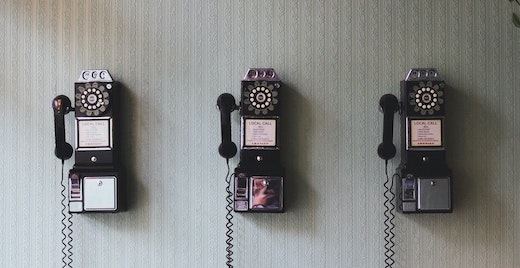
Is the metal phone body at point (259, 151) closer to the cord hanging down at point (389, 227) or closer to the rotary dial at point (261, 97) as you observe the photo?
the rotary dial at point (261, 97)

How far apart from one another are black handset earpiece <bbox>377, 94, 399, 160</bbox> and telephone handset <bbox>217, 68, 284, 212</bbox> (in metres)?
0.37

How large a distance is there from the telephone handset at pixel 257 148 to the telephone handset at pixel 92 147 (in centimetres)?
40

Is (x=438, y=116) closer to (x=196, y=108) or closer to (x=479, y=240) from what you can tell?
(x=479, y=240)

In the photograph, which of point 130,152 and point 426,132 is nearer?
point 426,132

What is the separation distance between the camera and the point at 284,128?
7.13 ft

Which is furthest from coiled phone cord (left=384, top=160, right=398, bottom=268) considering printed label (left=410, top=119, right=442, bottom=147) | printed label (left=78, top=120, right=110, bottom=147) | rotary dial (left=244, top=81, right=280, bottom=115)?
printed label (left=78, top=120, right=110, bottom=147)

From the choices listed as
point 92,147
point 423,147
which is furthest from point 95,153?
point 423,147

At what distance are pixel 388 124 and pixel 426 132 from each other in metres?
0.14

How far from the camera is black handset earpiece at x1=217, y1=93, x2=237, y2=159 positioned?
6.87 feet

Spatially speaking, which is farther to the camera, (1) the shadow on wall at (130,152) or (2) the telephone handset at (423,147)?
(1) the shadow on wall at (130,152)

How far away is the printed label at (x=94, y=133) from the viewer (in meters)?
2.12

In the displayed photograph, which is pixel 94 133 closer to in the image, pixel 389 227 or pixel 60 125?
pixel 60 125

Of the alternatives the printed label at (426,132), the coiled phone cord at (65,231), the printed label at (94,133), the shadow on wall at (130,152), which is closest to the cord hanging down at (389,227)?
the printed label at (426,132)

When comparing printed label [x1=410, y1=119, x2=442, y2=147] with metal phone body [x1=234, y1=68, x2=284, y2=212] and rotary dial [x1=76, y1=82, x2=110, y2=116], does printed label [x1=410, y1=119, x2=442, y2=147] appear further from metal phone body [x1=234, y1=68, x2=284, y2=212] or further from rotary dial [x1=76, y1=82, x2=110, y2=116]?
rotary dial [x1=76, y1=82, x2=110, y2=116]
